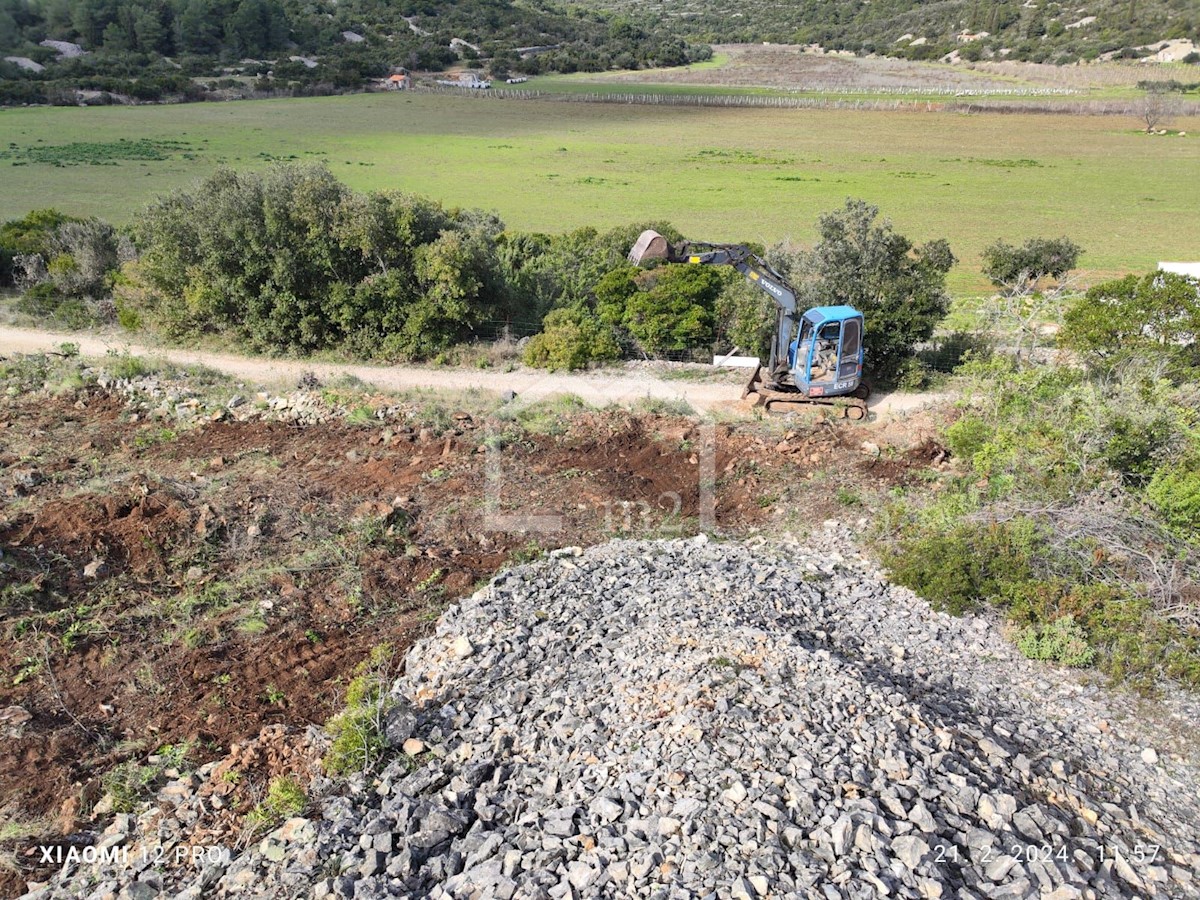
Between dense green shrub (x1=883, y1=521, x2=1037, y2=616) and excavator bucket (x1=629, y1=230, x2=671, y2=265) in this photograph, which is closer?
dense green shrub (x1=883, y1=521, x2=1037, y2=616)

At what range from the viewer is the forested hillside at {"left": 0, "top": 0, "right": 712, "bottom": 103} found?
91.1m

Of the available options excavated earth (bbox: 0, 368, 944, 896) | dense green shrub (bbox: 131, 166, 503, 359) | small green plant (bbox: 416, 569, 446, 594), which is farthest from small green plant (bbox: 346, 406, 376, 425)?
small green plant (bbox: 416, 569, 446, 594)

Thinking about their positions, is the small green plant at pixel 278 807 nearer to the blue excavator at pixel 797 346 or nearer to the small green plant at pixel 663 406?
the blue excavator at pixel 797 346

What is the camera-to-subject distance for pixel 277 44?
372 feet

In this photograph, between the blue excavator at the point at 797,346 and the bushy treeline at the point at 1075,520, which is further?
Result: the blue excavator at the point at 797,346

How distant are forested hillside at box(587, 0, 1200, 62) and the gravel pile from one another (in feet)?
434

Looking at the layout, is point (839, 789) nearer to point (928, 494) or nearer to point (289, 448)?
point (928, 494)

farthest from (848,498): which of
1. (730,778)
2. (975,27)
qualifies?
(975,27)

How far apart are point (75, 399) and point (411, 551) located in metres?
12.1

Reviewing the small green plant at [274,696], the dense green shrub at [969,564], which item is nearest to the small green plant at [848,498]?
the dense green shrub at [969,564]

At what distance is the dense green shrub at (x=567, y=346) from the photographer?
2211cm

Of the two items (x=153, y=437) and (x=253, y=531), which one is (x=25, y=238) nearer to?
(x=153, y=437)

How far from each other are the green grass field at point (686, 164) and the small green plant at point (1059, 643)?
78.9 ft

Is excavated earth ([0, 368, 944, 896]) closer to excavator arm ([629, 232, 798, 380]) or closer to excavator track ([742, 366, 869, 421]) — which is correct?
excavator track ([742, 366, 869, 421])
